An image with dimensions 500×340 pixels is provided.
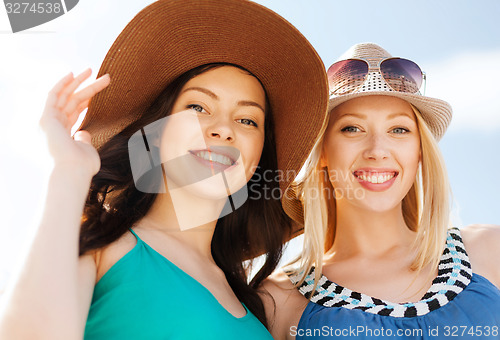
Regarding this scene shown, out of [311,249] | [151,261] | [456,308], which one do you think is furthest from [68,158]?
[456,308]

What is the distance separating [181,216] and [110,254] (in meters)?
0.68

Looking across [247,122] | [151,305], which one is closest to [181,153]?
[247,122]

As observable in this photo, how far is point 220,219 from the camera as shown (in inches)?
132

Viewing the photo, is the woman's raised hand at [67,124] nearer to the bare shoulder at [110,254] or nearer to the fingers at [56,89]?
the fingers at [56,89]

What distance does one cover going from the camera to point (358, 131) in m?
3.26

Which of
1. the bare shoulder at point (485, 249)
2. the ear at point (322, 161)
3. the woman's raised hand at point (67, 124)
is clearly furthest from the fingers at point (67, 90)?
the bare shoulder at point (485, 249)

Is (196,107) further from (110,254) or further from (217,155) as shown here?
(110,254)

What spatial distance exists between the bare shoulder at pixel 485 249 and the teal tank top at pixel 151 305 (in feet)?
4.87

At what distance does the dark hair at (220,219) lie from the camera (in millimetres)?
2342

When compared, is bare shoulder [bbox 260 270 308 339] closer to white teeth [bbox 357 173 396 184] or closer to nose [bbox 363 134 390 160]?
white teeth [bbox 357 173 396 184]

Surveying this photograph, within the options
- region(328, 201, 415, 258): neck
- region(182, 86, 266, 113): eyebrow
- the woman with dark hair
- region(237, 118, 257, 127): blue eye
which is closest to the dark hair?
the woman with dark hair

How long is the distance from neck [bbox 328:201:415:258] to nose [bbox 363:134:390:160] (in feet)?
1.48

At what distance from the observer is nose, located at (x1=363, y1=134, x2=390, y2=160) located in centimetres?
306

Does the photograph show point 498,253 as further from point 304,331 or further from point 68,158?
point 68,158
